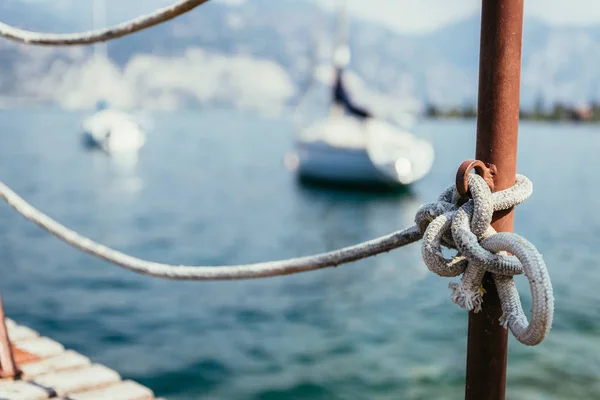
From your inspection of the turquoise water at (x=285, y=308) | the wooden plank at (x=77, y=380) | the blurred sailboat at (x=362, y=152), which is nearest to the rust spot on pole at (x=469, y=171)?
the wooden plank at (x=77, y=380)

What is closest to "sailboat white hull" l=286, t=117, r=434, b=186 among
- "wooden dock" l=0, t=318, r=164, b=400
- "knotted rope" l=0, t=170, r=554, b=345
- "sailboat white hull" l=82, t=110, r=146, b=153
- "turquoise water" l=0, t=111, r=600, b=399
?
"turquoise water" l=0, t=111, r=600, b=399

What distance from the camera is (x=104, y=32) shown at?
1979 millimetres

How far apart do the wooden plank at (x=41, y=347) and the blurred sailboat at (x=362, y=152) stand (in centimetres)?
1811

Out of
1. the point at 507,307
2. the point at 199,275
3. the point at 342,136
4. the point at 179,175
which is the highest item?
the point at 179,175

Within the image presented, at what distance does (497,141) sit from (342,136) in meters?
20.2

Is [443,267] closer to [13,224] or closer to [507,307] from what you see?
[507,307]

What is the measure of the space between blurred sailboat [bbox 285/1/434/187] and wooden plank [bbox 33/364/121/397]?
60.3 ft

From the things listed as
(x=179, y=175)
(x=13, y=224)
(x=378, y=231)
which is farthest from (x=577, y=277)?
(x=179, y=175)

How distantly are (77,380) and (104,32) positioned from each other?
3.83ft

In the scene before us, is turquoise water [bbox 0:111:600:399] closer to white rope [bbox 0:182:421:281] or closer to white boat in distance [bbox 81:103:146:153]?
white rope [bbox 0:182:421:281]

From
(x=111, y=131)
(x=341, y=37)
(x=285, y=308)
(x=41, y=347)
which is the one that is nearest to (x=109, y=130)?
(x=111, y=131)

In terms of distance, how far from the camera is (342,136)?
21375 mm

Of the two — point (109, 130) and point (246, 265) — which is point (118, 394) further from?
point (109, 130)

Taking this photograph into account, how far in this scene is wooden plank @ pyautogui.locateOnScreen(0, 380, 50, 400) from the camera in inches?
83.3
